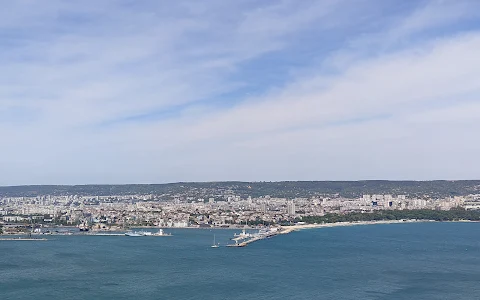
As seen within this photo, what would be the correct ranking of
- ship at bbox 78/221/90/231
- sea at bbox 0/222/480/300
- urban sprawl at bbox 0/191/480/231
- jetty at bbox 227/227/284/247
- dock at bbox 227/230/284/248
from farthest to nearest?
urban sprawl at bbox 0/191/480/231, ship at bbox 78/221/90/231, jetty at bbox 227/227/284/247, dock at bbox 227/230/284/248, sea at bbox 0/222/480/300

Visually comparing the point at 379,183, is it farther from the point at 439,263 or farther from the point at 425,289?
the point at 425,289

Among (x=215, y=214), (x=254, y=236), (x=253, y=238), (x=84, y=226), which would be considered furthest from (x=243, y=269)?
(x=215, y=214)

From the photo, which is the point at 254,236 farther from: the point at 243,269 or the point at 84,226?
the point at 84,226

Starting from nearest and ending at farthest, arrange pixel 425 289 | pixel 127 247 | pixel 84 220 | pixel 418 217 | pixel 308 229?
pixel 425 289 → pixel 127 247 → pixel 308 229 → pixel 84 220 → pixel 418 217

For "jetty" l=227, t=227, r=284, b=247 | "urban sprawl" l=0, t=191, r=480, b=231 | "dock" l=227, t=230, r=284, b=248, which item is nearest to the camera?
"dock" l=227, t=230, r=284, b=248

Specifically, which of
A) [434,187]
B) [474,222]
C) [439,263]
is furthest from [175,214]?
[434,187]

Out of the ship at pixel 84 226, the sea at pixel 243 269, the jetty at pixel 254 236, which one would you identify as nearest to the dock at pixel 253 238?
the jetty at pixel 254 236

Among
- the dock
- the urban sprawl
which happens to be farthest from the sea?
the urban sprawl

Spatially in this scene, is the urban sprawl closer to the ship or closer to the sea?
the ship

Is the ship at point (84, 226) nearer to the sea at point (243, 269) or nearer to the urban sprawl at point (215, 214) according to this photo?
the urban sprawl at point (215, 214)
